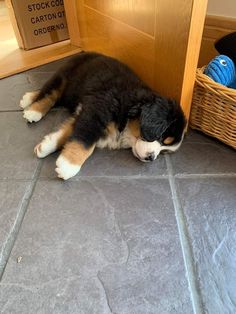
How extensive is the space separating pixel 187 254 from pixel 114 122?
59cm

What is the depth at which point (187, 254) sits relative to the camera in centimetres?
92

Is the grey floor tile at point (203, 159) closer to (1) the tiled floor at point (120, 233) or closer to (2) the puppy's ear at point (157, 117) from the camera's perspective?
(1) the tiled floor at point (120, 233)

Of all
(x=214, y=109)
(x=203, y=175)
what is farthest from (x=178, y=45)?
(x=203, y=175)

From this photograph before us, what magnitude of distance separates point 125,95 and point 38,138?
0.43 m

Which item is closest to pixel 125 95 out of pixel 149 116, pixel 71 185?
pixel 149 116

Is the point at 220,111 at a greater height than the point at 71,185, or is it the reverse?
the point at 220,111

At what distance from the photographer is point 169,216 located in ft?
3.41

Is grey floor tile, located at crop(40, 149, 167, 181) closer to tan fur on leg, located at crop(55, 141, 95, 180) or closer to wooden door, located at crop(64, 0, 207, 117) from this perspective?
tan fur on leg, located at crop(55, 141, 95, 180)

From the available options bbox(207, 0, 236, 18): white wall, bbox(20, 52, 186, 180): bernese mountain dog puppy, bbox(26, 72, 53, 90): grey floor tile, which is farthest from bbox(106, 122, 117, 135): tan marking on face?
bbox(207, 0, 236, 18): white wall

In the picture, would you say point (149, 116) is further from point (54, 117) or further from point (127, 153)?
point (54, 117)

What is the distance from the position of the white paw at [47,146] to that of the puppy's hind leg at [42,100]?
27 cm

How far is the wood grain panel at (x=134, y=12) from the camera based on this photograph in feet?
4.53

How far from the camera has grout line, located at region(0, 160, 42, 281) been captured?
0.91 m

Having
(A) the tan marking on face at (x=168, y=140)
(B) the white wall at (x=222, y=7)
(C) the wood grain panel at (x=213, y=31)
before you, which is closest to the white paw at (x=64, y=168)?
(A) the tan marking on face at (x=168, y=140)
